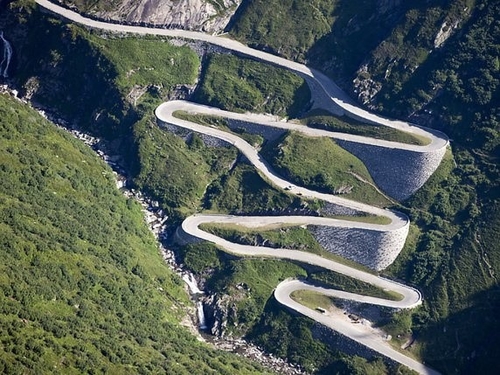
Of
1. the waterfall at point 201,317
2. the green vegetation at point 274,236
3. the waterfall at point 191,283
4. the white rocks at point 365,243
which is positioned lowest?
the waterfall at point 201,317

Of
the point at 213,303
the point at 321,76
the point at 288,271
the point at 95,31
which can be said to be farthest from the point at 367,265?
the point at 95,31

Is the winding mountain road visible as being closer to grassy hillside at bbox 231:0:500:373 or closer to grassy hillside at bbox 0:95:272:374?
grassy hillside at bbox 231:0:500:373

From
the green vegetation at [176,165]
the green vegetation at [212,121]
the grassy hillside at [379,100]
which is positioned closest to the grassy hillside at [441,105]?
the grassy hillside at [379,100]

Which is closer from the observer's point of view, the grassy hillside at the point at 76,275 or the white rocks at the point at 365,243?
the grassy hillside at the point at 76,275

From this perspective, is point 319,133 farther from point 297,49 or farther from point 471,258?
point 471,258

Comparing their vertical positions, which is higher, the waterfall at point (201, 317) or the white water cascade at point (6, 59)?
the white water cascade at point (6, 59)

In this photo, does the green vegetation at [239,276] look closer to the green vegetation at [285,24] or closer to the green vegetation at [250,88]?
the green vegetation at [250,88]

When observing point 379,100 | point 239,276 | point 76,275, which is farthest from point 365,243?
point 76,275
